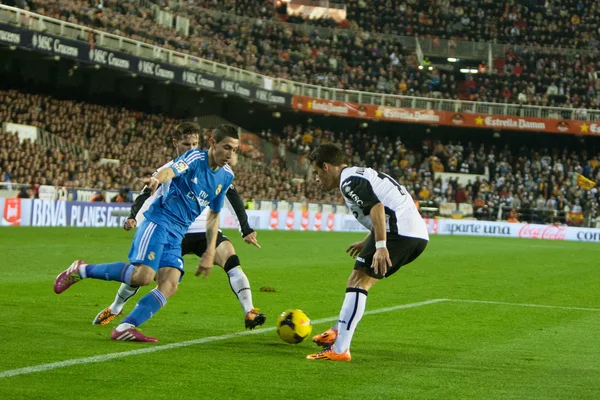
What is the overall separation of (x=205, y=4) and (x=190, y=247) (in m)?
→ 47.3

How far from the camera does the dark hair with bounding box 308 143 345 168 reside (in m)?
7.88

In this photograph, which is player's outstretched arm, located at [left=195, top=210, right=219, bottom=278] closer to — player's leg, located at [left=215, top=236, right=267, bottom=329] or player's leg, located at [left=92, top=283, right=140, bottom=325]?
player's leg, located at [left=215, top=236, right=267, bottom=329]

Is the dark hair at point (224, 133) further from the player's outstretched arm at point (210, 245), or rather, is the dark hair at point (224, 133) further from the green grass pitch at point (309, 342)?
the green grass pitch at point (309, 342)

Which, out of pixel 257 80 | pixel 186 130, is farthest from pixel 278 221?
pixel 186 130

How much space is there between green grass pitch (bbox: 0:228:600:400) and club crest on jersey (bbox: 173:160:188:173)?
1.50 metres

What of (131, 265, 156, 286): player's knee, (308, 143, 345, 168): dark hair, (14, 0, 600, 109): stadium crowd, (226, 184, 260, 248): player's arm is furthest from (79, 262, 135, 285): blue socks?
(14, 0, 600, 109): stadium crowd

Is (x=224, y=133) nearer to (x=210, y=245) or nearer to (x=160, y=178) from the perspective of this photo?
(x=160, y=178)

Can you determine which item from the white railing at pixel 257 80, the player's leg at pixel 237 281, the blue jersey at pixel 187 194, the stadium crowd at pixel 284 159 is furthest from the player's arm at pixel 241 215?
the white railing at pixel 257 80

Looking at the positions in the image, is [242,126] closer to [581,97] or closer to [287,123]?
[287,123]

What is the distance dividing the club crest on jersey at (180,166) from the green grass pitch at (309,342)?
150cm

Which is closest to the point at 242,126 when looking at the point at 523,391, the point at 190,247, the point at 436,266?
the point at 436,266

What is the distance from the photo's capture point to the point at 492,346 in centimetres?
911

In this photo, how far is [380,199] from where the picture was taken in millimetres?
7891

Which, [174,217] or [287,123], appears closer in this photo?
[174,217]
